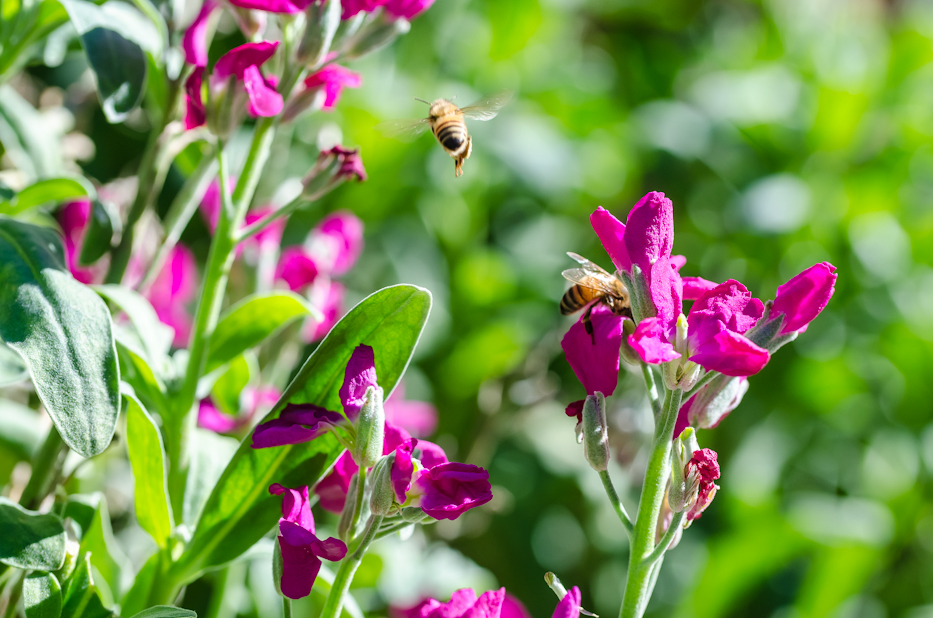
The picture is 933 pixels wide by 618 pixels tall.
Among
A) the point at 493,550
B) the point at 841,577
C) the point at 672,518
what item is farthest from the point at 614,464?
the point at 672,518

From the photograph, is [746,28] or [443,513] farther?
[746,28]

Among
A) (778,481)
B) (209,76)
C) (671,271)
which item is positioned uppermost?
(209,76)

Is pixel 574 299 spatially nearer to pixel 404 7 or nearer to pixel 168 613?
pixel 404 7

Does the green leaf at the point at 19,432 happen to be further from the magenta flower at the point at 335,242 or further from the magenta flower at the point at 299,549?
the magenta flower at the point at 299,549

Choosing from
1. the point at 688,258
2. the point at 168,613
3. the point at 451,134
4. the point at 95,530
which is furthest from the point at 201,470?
the point at 688,258

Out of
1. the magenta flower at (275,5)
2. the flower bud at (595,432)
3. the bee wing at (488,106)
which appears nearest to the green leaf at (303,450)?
the flower bud at (595,432)

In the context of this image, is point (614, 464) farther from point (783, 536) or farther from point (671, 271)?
point (671, 271)

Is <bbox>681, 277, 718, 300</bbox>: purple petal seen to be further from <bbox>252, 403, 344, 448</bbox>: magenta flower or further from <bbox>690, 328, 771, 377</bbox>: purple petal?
<bbox>252, 403, 344, 448</bbox>: magenta flower
